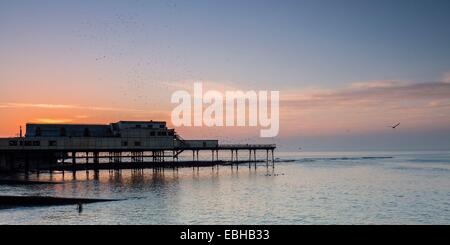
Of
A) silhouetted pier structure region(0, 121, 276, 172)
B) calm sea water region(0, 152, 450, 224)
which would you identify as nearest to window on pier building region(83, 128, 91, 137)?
silhouetted pier structure region(0, 121, 276, 172)

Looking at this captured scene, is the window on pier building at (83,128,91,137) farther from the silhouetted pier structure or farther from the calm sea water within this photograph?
the calm sea water

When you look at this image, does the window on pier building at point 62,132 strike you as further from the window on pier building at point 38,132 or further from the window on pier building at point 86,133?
the window on pier building at point 86,133

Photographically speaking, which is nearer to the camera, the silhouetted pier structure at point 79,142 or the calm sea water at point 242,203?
the calm sea water at point 242,203

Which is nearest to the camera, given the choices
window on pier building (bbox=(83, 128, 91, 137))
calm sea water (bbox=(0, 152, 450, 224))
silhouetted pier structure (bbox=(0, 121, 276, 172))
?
calm sea water (bbox=(0, 152, 450, 224))

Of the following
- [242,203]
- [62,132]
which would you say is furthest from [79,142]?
[242,203]

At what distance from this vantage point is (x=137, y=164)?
11781 centimetres

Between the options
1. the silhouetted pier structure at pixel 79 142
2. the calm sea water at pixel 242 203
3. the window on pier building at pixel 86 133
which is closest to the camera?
the calm sea water at pixel 242 203

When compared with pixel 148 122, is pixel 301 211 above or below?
below

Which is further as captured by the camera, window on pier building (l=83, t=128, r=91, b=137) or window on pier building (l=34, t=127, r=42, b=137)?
window on pier building (l=83, t=128, r=91, b=137)

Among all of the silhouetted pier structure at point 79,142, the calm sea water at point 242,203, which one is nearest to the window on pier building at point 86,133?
the silhouetted pier structure at point 79,142

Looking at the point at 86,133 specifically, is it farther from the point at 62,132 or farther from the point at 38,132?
the point at 38,132

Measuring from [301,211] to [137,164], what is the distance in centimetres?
7219
